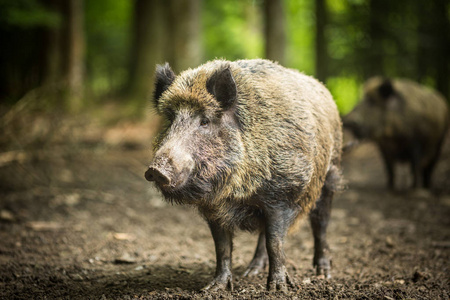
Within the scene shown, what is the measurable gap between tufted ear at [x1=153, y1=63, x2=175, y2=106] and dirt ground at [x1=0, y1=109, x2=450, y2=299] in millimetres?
1723

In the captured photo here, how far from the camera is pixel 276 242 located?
12.8 feet

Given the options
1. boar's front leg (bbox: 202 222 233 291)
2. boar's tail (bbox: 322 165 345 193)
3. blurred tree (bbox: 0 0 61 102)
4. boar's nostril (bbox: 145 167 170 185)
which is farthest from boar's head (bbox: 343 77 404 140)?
blurred tree (bbox: 0 0 61 102)

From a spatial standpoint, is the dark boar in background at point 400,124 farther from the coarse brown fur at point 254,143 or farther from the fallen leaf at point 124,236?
the coarse brown fur at point 254,143

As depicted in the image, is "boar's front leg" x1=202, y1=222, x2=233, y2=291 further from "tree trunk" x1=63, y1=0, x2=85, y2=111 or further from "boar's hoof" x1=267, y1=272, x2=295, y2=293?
"tree trunk" x1=63, y1=0, x2=85, y2=111

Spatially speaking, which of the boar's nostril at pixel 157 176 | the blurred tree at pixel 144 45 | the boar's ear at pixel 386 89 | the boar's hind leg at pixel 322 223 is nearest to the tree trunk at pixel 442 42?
the boar's ear at pixel 386 89

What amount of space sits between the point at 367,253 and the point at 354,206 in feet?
9.30

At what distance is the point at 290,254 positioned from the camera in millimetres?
5812

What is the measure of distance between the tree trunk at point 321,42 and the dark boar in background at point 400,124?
3.87m

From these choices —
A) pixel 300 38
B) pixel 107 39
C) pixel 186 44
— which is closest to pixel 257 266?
pixel 186 44

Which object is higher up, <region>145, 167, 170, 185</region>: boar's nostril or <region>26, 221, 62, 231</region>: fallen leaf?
<region>145, 167, 170, 185</region>: boar's nostril

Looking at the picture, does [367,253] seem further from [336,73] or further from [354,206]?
[336,73]

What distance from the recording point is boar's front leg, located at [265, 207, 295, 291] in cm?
388

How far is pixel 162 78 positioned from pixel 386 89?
6.69m

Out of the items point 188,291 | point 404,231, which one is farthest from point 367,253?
point 188,291
